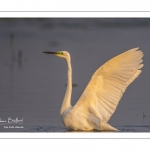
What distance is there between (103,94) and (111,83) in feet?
0.53

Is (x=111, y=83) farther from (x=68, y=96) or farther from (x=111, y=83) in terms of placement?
(x=68, y=96)

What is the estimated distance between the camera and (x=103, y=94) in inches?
480

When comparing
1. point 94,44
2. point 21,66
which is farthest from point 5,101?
point 94,44

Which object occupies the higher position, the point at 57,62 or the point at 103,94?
the point at 57,62

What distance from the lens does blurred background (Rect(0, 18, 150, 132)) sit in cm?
1269

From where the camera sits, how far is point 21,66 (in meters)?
13.5
